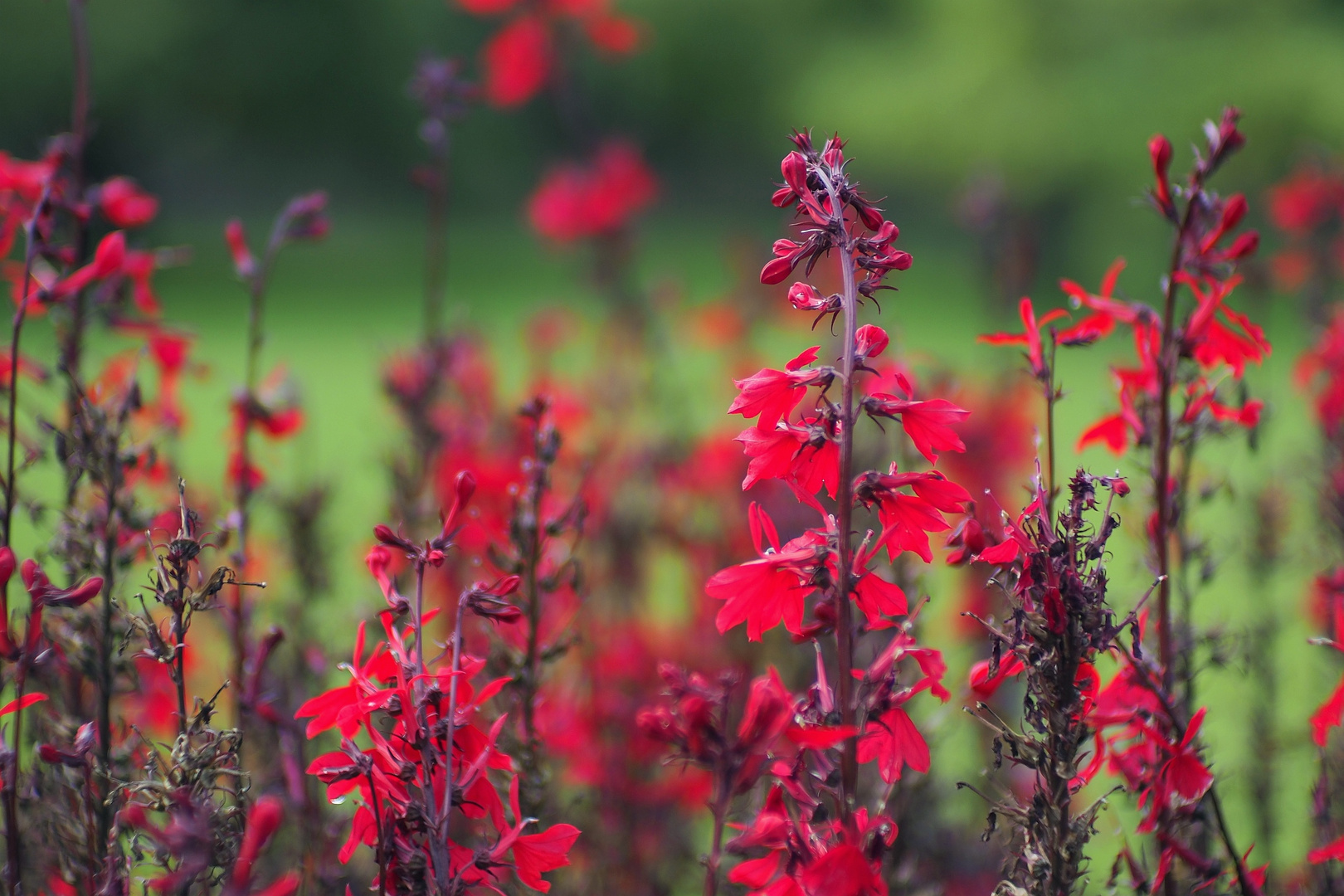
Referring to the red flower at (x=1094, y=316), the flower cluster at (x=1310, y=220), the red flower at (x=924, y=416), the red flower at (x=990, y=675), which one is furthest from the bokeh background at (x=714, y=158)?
the red flower at (x=924, y=416)

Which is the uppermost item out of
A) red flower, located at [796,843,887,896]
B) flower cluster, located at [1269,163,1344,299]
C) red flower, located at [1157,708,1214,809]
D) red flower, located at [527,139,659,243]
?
red flower, located at [527,139,659,243]

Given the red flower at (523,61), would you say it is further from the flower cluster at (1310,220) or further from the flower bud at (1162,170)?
the flower bud at (1162,170)

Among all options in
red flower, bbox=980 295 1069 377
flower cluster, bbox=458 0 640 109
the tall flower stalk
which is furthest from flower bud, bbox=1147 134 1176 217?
flower cluster, bbox=458 0 640 109

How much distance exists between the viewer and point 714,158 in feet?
55.6

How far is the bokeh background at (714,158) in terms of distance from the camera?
10.0 feet

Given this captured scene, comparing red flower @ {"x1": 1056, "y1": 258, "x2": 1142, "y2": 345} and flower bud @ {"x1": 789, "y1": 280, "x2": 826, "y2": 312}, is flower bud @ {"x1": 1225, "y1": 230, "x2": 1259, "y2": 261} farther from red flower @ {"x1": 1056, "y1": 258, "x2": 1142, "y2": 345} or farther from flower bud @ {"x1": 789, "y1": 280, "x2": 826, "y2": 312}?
flower bud @ {"x1": 789, "y1": 280, "x2": 826, "y2": 312}

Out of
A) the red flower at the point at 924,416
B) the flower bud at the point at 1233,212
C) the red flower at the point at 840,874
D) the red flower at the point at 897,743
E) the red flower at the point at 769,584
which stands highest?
the flower bud at the point at 1233,212

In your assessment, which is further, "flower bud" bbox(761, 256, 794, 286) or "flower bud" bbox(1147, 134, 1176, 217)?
"flower bud" bbox(1147, 134, 1176, 217)

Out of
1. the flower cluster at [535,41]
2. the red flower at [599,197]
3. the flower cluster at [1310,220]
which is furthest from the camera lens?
the red flower at [599,197]

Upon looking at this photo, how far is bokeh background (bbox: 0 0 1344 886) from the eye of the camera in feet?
10.0

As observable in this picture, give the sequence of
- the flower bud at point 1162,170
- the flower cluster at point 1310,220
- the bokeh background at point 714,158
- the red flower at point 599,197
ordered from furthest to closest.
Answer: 1. the bokeh background at point 714,158
2. the red flower at point 599,197
3. the flower cluster at point 1310,220
4. the flower bud at point 1162,170

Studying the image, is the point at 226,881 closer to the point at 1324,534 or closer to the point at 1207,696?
the point at 1324,534

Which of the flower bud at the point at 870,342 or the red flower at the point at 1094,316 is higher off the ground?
the red flower at the point at 1094,316

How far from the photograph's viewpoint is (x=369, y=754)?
23.3 inches
